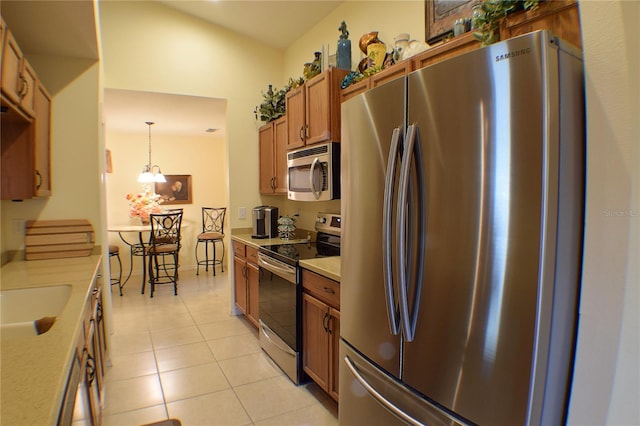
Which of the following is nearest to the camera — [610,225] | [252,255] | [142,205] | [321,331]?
[610,225]

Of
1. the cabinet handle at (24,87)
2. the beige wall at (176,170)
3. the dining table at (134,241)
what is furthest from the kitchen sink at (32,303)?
the beige wall at (176,170)

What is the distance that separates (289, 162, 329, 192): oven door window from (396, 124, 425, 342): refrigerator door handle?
1.49 meters

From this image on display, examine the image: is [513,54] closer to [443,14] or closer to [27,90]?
[443,14]

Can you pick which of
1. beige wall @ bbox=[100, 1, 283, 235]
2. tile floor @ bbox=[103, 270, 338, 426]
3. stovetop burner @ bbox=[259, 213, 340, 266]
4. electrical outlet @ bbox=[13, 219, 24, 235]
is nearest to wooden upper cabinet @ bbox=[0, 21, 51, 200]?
electrical outlet @ bbox=[13, 219, 24, 235]

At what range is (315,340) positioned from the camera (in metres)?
2.33

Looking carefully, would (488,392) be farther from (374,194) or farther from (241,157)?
(241,157)

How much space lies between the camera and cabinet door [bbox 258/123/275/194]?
12.5 feet

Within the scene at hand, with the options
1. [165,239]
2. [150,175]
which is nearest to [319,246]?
[165,239]

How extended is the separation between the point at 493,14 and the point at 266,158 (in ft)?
9.64

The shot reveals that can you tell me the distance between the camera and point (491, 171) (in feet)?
3.31

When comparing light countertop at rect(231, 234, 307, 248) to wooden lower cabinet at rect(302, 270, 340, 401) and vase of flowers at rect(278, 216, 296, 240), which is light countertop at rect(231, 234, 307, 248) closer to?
vase of flowers at rect(278, 216, 296, 240)

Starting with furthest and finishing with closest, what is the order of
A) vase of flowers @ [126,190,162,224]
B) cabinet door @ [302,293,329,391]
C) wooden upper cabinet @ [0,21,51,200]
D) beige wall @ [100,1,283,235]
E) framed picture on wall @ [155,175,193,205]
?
framed picture on wall @ [155,175,193,205] → vase of flowers @ [126,190,162,224] → beige wall @ [100,1,283,235] → cabinet door @ [302,293,329,391] → wooden upper cabinet @ [0,21,51,200]

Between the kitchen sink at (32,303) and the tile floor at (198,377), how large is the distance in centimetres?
84

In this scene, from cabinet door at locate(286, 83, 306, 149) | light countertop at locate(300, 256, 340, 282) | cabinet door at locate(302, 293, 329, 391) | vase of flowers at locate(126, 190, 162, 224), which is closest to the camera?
light countertop at locate(300, 256, 340, 282)
